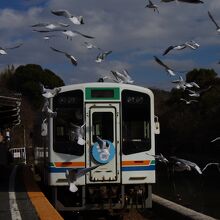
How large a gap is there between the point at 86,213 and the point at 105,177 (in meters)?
1.41

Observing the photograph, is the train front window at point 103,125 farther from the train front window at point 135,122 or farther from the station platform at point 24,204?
the station platform at point 24,204

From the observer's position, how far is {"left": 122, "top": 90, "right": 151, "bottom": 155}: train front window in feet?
41.8

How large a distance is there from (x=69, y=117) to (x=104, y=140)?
2.99 ft

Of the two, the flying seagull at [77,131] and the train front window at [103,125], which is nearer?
the flying seagull at [77,131]

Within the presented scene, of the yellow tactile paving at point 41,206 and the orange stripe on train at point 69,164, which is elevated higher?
the orange stripe on train at point 69,164

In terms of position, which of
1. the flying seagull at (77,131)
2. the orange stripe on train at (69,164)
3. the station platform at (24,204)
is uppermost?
the flying seagull at (77,131)

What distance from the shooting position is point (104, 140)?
12.5m

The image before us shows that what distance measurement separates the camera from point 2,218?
382 inches

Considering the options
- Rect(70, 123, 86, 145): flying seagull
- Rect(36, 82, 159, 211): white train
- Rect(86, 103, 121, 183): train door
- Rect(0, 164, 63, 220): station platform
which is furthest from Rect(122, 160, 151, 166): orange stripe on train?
Rect(0, 164, 63, 220): station platform

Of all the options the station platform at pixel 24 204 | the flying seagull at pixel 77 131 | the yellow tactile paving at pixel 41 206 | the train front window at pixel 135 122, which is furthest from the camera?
the train front window at pixel 135 122

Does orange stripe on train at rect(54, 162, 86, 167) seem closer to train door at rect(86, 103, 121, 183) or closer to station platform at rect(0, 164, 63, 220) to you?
train door at rect(86, 103, 121, 183)

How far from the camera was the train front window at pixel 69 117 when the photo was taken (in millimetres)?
12547

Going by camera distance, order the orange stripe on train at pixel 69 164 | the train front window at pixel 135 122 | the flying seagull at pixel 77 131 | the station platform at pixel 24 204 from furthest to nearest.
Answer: the train front window at pixel 135 122 → the orange stripe on train at pixel 69 164 → the flying seagull at pixel 77 131 → the station platform at pixel 24 204

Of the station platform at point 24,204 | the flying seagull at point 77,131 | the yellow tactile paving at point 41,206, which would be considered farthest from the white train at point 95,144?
the station platform at point 24,204
